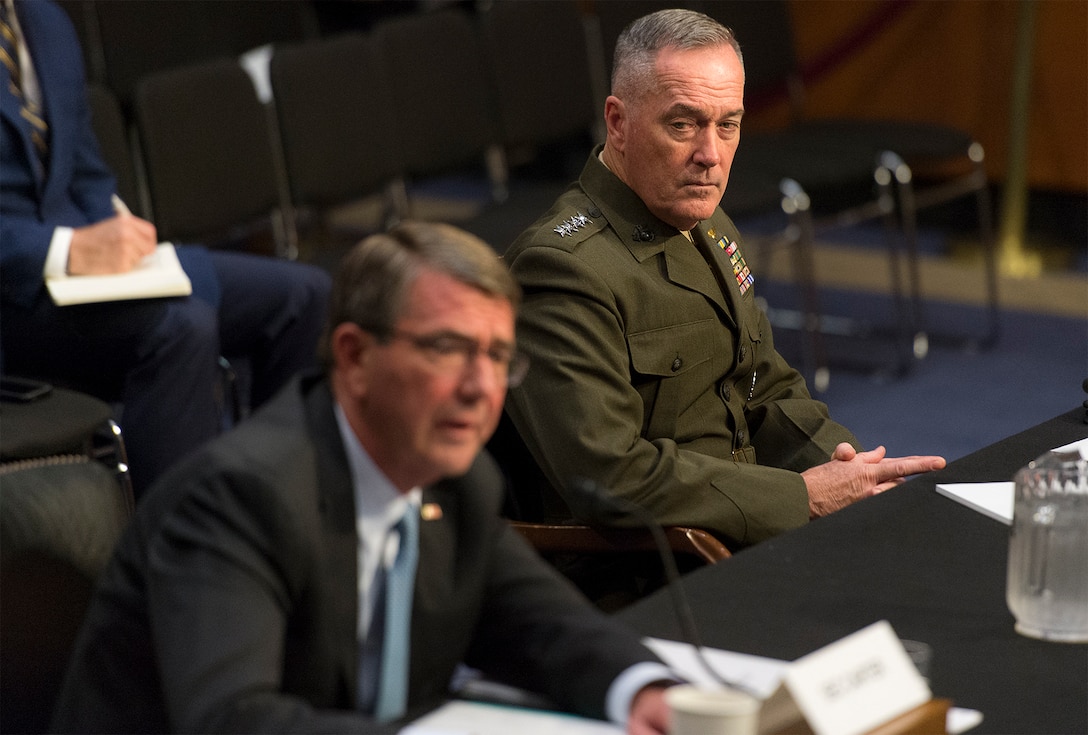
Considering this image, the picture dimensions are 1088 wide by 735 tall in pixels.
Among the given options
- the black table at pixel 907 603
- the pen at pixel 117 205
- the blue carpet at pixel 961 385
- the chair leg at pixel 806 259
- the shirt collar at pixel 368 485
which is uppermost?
the shirt collar at pixel 368 485

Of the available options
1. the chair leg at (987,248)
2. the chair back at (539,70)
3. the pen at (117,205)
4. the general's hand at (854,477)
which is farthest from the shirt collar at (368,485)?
the chair leg at (987,248)

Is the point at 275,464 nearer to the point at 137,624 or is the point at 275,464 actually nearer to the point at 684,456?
the point at 137,624

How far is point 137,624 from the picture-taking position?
1.54 meters

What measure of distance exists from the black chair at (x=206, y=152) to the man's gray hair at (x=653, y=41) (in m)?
1.81

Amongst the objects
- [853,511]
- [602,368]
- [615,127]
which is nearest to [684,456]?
[602,368]

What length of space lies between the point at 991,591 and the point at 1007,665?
0.69 ft

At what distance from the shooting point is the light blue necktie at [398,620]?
158 centimetres

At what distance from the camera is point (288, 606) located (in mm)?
1513

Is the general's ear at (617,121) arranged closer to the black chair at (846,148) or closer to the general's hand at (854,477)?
the general's hand at (854,477)

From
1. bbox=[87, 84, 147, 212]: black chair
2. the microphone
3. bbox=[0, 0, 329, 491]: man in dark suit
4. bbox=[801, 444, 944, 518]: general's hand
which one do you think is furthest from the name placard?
bbox=[87, 84, 147, 212]: black chair

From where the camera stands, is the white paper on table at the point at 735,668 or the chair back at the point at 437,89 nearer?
the white paper on table at the point at 735,668

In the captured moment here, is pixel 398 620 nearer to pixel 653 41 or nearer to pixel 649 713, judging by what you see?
pixel 649 713

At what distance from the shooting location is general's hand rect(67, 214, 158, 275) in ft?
10.6

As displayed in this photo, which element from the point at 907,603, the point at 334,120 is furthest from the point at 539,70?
the point at 907,603
